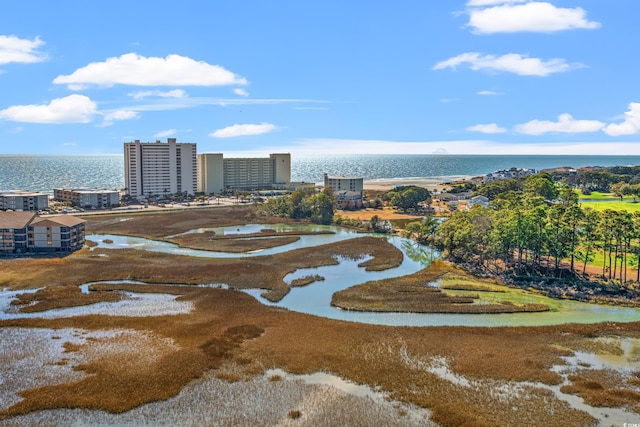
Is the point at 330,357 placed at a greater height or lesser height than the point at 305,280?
lesser

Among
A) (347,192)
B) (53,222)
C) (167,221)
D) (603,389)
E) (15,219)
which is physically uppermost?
(347,192)

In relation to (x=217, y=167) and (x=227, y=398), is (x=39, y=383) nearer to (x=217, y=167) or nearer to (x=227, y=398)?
(x=227, y=398)

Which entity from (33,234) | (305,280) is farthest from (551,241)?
(33,234)

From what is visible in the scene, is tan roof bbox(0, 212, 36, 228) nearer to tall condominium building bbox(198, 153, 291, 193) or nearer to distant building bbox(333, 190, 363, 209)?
distant building bbox(333, 190, 363, 209)

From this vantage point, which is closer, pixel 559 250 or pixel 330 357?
pixel 330 357

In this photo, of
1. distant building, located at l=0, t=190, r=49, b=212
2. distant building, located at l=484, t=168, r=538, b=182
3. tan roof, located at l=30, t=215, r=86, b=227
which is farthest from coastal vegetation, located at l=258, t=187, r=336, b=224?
distant building, located at l=484, t=168, r=538, b=182

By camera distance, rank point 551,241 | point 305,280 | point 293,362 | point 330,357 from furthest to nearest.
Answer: point 305,280, point 551,241, point 330,357, point 293,362

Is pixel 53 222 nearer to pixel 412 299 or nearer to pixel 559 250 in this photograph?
pixel 412 299
